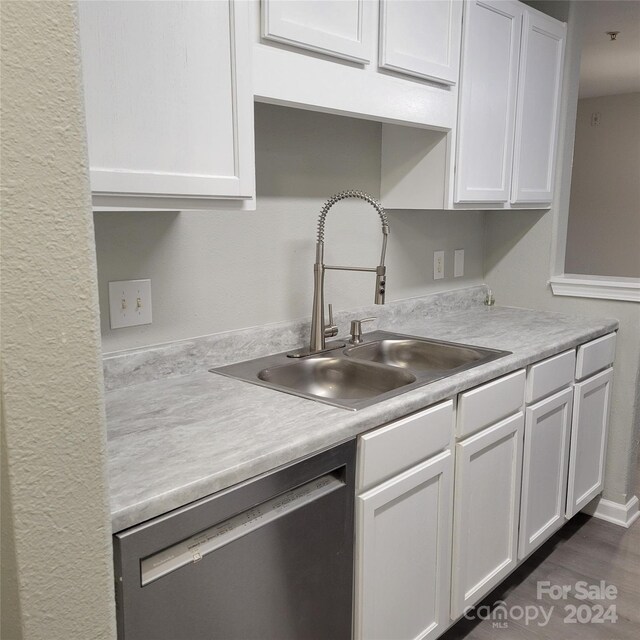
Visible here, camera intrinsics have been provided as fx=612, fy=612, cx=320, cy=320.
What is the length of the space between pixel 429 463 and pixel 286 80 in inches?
40.3

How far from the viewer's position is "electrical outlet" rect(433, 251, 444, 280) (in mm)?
2635

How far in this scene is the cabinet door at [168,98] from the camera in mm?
1129

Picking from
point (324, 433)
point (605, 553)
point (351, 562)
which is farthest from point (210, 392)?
point (605, 553)

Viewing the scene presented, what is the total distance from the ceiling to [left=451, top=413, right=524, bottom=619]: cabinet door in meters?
2.07

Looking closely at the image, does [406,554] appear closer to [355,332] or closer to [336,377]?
[336,377]

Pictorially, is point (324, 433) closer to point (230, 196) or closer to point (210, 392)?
point (210, 392)

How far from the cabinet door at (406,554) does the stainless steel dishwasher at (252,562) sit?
0.06 m

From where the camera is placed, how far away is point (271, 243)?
1913mm

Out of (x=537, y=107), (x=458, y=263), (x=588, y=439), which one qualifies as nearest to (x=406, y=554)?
(x=588, y=439)

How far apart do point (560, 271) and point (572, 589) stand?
136 cm

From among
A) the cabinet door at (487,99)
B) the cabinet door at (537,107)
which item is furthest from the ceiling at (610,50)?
the cabinet door at (487,99)

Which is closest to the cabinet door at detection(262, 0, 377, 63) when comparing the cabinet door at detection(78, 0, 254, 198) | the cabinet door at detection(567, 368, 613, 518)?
the cabinet door at detection(78, 0, 254, 198)

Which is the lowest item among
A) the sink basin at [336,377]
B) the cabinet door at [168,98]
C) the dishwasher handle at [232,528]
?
the dishwasher handle at [232,528]

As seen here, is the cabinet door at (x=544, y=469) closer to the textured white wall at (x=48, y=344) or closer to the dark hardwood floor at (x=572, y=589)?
the dark hardwood floor at (x=572, y=589)
